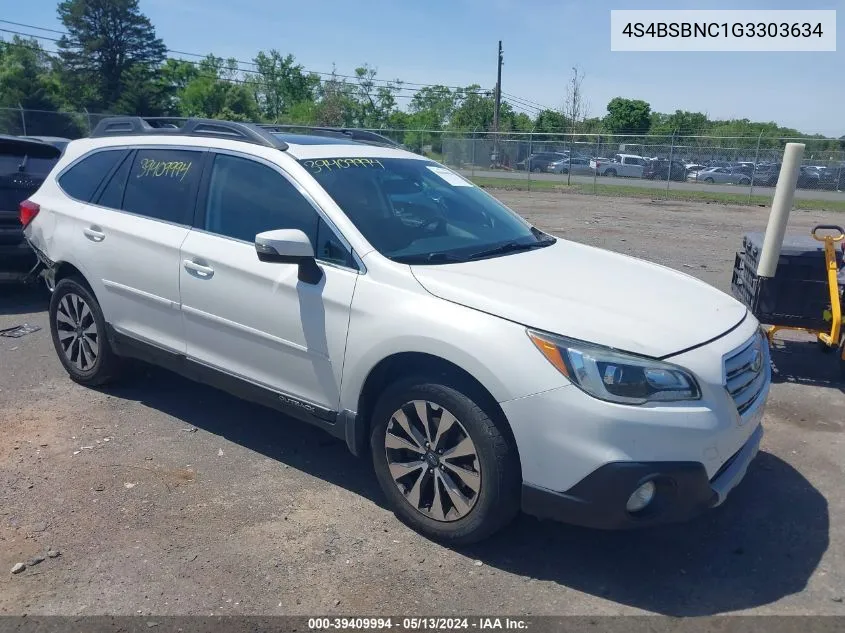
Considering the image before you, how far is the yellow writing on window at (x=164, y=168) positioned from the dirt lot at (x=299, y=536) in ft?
5.28

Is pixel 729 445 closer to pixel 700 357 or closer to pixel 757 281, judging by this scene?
pixel 700 357

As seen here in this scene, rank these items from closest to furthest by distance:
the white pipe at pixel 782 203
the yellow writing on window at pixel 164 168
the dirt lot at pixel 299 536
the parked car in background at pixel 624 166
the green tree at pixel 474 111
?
the dirt lot at pixel 299 536
the yellow writing on window at pixel 164 168
the white pipe at pixel 782 203
the parked car in background at pixel 624 166
the green tree at pixel 474 111

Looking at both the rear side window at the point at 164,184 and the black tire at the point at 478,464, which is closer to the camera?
the black tire at the point at 478,464

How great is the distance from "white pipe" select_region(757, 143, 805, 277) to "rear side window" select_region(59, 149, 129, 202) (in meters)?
4.72

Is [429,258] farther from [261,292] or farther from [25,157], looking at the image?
[25,157]

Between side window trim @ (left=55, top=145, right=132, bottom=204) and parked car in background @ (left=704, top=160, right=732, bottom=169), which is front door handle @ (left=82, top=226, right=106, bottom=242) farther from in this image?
parked car in background @ (left=704, top=160, right=732, bottom=169)

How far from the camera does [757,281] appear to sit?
18.7 feet

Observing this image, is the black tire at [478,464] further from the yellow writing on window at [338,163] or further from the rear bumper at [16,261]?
the rear bumper at [16,261]

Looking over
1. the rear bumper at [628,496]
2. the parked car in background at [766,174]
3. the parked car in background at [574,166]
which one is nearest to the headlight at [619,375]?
the rear bumper at [628,496]

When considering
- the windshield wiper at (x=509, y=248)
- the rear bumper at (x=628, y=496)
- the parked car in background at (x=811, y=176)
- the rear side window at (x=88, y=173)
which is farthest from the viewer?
the parked car in background at (x=811, y=176)

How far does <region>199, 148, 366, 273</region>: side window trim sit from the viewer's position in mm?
3630

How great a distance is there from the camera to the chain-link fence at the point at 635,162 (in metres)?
27.0

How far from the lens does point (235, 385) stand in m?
4.16

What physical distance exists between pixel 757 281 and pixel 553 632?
3.89 meters
